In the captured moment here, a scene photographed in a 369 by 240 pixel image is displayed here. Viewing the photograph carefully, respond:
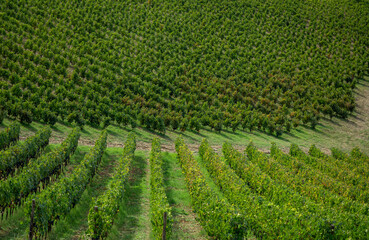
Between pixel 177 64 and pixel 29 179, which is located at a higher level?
pixel 177 64

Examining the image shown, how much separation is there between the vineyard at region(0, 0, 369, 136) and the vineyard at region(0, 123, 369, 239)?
1037cm

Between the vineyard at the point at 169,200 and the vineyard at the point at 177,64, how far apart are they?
34.0 feet

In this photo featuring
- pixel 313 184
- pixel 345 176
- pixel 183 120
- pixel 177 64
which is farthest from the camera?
pixel 177 64

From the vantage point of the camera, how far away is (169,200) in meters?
17.3

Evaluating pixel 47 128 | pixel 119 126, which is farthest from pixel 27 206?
pixel 119 126

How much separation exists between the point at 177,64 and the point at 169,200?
31.3 metres

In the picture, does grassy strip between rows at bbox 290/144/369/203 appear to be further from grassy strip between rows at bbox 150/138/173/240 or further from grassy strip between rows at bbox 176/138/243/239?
grassy strip between rows at bbox 150/138/173/240

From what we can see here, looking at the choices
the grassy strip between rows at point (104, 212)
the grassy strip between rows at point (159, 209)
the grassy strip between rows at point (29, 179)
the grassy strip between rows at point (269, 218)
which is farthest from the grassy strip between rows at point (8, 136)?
the grassy strip between rows at point (269, 218)

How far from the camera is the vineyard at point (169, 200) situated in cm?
1220

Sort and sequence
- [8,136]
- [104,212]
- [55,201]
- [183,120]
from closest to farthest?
1. [104,212]
2. [55,201]
3. [8,136]
4. [183,120]

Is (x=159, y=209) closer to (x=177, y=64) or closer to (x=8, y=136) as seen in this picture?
(x=8, y=136)

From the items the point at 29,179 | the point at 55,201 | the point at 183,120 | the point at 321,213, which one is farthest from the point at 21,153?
the point at 183,120

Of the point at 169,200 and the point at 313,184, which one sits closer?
the point at 169,200

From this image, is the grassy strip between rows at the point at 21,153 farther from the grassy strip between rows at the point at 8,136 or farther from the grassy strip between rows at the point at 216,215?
the grassy strip between rows at the point at 216,215
